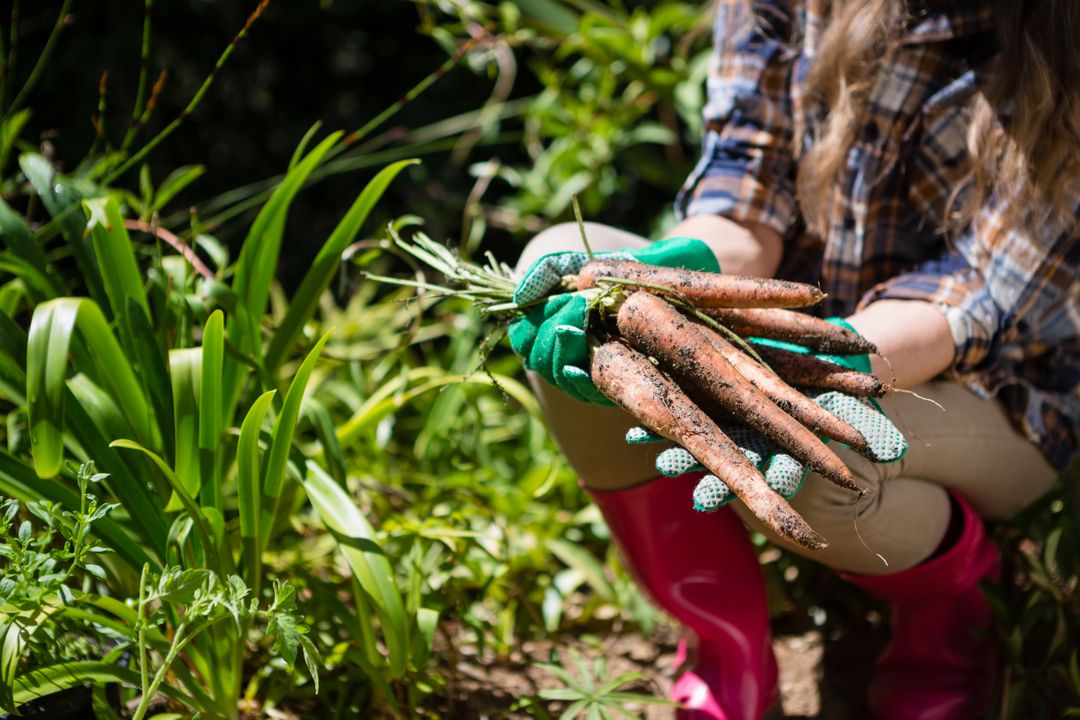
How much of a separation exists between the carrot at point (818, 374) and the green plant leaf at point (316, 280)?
54cm

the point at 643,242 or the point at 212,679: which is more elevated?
→ the point at 643,242

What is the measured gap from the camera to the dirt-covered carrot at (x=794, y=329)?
109cm

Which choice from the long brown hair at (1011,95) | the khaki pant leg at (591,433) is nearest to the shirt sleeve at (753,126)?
the long brown hair at (1011,95)

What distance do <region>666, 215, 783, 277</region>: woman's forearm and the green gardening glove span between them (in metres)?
0.13

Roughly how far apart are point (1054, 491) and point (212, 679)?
4.05ft

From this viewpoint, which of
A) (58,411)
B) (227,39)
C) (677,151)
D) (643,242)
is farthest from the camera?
(227,39)

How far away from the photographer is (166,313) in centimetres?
127

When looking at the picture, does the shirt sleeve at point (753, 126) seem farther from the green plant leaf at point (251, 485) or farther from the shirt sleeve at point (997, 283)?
the green plant leaf at point (251, 485)

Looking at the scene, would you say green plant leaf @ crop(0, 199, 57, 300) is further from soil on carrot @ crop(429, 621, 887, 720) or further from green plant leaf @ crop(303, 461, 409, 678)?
soil on carrot @ crop(429, 621, 887, 720)

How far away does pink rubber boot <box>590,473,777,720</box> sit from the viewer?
4.25ft

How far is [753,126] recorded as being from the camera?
4.71 ft

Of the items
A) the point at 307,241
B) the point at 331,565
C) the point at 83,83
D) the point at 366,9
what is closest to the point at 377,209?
the point at 307,241

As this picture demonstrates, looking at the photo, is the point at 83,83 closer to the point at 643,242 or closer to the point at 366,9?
the point at 366,9

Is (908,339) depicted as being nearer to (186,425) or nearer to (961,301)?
(961,301)
